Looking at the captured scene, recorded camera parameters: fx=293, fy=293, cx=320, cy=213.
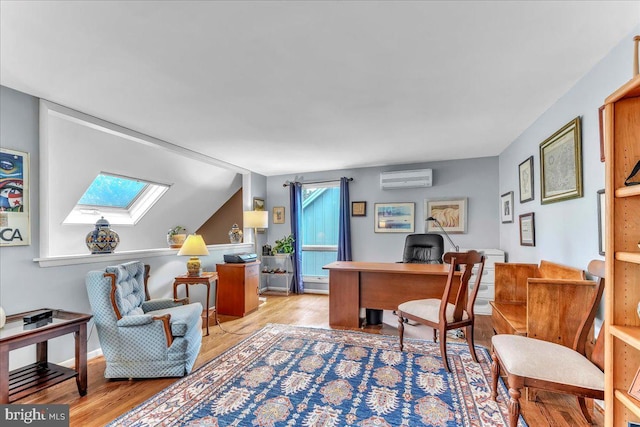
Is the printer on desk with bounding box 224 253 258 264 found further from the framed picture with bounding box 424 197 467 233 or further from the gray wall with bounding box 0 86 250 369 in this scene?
the framed picture with bounding box 424 197 467 233

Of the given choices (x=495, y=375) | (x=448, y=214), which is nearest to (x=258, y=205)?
(x=448, y=214)

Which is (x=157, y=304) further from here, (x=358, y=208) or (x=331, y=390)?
(x=358, y=208)

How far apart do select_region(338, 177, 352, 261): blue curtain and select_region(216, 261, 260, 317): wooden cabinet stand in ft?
5.65

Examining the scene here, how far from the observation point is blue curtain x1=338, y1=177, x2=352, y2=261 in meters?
5.23

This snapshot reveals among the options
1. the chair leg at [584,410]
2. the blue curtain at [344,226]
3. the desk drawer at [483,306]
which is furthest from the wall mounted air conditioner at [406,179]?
the chair leg at [584,410]

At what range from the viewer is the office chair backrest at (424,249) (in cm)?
377

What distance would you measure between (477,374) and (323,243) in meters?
3.64

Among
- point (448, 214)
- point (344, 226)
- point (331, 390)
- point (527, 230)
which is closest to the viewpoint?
point (331, 390)

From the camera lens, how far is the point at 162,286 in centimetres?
360

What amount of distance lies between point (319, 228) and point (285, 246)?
0.84m

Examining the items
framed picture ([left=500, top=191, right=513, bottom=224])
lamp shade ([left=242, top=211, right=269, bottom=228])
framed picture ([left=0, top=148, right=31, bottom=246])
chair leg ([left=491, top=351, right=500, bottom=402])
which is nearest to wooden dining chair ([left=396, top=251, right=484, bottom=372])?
chair leg ([left=491, top=351, right=500, bottom=402])

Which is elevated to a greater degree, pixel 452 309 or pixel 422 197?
pixel 422 197

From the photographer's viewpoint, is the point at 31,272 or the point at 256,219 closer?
the point at 31,272

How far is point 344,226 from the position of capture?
5262 mm
